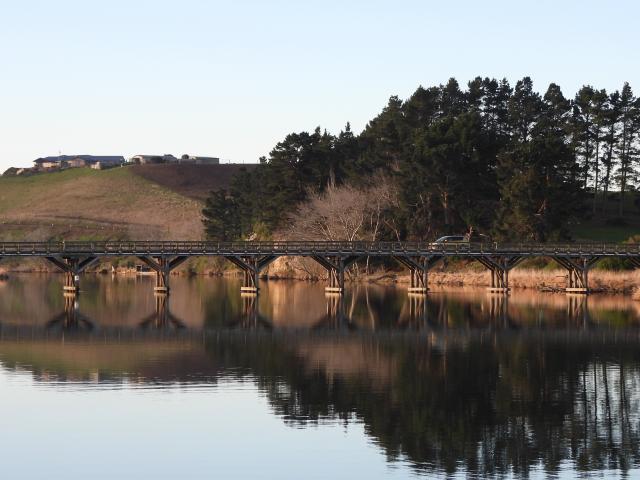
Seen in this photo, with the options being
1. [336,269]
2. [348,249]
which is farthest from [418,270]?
[336,269]

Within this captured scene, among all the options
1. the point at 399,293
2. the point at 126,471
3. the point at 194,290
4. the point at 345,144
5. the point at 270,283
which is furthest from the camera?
the point at 345,144

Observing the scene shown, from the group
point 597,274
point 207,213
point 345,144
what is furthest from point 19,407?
point 207,213

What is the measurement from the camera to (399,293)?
321ft

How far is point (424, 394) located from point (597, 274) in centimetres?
5827

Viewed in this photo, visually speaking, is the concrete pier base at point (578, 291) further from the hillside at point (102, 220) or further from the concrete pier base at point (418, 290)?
the hillside at point (102, 220)

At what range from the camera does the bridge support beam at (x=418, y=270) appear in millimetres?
95250

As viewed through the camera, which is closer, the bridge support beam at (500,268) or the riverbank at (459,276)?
the bridge support beam at (500,268)

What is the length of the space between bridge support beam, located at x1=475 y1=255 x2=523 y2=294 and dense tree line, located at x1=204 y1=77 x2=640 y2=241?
11147 mm

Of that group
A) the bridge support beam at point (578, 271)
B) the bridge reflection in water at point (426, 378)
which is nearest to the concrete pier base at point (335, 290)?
the bridge support beam at point (578, 271)

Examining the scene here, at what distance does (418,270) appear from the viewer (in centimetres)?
9606

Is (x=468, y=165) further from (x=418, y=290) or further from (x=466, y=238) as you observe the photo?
(x=418, y=290)

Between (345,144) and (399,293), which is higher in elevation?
(345,144)

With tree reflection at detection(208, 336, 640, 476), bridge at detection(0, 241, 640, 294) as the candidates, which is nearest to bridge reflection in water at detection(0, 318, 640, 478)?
tree reflection at detection(208, 336, 640, 476)

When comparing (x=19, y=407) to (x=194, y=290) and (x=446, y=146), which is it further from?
(x=446, y=146)
